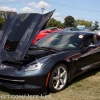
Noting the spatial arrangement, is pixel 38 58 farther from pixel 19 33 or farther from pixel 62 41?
pixel 62 41

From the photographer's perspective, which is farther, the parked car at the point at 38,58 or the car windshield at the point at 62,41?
the car windshield at the point at 62,41

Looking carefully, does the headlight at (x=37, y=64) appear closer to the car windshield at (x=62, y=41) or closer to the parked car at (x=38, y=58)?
the parked car at (x=38, y=58)

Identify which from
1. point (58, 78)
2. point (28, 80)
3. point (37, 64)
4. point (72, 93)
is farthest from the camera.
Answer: point (58, 78)

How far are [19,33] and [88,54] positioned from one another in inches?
73.1

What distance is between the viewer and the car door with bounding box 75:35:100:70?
5.11 meters

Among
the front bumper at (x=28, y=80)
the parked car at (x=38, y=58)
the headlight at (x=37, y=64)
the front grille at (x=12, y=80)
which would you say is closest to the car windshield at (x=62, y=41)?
the parked car at (x=38, y=58)

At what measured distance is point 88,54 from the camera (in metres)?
5.32

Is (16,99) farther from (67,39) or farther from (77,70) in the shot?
(67,39)

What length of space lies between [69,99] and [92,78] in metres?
1.60

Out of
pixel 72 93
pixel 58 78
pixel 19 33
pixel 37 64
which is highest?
pixel 19 33

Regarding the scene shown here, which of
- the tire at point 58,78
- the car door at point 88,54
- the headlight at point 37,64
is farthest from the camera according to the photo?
the car door at point 88,54

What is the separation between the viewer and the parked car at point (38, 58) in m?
4.09

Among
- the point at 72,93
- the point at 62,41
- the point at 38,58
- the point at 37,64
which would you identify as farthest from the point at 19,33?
the point at 72,93

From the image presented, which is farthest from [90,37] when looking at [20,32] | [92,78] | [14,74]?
[14,74]
